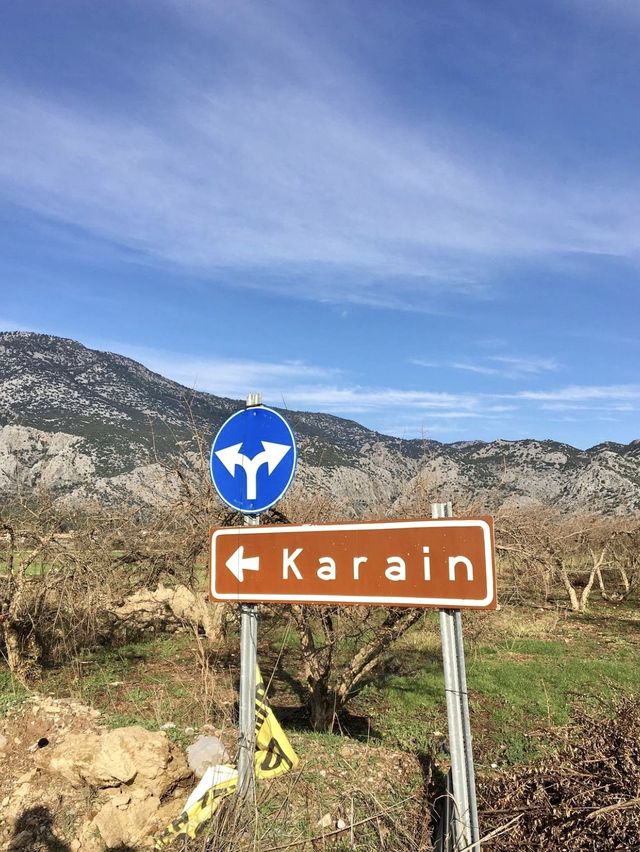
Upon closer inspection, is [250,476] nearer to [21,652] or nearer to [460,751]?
[460,751]

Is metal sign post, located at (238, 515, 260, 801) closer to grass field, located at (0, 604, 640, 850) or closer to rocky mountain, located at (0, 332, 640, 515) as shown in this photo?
grass field, located at (0, 604, 640, 850)

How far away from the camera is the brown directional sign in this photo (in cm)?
235

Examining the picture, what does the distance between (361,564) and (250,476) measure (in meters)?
0.84

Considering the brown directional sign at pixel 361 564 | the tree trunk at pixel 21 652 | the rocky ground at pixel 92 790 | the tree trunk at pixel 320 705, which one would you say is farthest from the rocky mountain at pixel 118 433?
the brown directional sign at pixel 361 564

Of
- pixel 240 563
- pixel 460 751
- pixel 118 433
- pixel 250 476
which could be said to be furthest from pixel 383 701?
pixel 118 433

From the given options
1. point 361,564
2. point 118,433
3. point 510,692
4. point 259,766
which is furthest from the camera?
point 118,433


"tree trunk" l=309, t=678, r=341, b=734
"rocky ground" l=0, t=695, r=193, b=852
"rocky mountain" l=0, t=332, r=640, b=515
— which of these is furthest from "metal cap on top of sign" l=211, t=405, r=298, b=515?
"rocky mountain" l=0, t=332, r=640, b=515

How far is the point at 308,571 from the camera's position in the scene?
289 centimetres

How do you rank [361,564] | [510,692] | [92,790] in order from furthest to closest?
[510,692]
[92,790]
[361,564]

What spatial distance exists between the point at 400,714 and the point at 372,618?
2.59 m

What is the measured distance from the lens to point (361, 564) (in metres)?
2.73

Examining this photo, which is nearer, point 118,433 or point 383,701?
point 383,701

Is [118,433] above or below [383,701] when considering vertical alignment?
above

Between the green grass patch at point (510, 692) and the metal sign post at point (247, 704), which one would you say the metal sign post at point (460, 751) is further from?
the green grass patch at point (510, 692)
